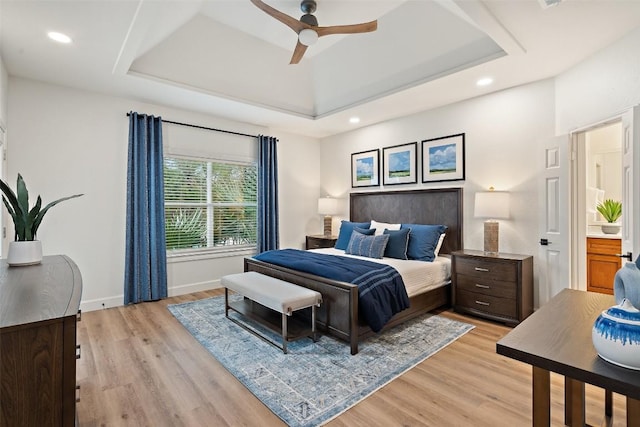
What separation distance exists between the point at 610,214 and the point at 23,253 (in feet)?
21.0

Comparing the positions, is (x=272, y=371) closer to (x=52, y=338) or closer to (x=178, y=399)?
(x=178, y=399)

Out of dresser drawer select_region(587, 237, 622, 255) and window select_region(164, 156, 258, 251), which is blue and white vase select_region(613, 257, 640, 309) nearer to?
dresser drawer select_region(587, 237, 622, 255)

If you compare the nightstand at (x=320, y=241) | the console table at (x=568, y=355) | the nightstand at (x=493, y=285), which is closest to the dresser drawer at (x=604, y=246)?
the nightstand at (x=493, y=285)

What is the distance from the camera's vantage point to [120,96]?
13.5 feet

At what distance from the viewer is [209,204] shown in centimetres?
500

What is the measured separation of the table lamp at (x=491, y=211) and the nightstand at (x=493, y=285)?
0.15 meters

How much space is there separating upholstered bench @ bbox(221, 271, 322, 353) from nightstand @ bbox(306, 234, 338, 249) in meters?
2.18

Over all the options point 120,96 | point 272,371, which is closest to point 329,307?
point 272,371

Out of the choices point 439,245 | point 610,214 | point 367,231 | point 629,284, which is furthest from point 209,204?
point 610,214

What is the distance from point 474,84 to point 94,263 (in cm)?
507

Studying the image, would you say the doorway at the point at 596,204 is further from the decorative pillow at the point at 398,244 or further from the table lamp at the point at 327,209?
the table lamp at the point at 327,209

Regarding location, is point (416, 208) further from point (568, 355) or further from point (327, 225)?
point (568, 355)

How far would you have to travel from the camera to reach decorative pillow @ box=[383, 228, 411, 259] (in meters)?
4.03

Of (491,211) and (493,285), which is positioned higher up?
(491,211)
